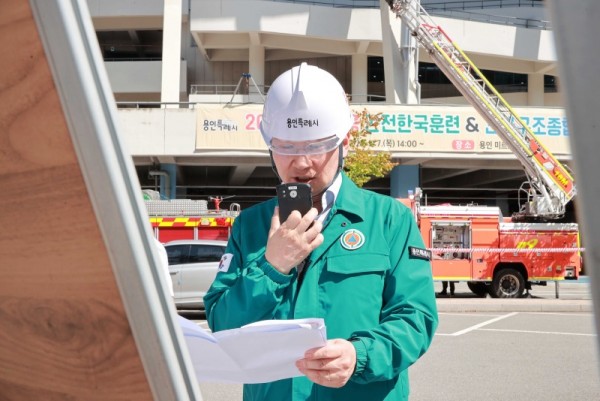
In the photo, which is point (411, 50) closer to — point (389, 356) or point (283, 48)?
point (283, 48)

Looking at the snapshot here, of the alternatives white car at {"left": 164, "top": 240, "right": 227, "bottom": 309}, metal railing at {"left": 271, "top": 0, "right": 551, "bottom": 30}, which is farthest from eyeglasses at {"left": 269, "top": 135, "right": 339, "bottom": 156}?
metal railing at {"left": 271, "top": 0, "right": 551, "bottom": 30}

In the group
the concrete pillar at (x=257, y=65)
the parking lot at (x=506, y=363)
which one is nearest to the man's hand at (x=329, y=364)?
the parking lot at (x=506, y=363)

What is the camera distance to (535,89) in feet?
93.3

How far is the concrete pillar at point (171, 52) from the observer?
2575 centimetres

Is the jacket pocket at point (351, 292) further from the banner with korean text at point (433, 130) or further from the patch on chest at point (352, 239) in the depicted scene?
the banner with korean text at point (433, 130)

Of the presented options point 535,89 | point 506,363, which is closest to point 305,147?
point 506,363

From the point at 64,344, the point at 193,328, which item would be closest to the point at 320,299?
the point at 193,328

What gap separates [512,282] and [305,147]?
15.4m

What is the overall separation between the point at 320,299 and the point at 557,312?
12.4 m

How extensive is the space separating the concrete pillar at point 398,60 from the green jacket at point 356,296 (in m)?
23.3

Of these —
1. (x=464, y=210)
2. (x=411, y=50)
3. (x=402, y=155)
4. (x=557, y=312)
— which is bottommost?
(x=557, y=312)

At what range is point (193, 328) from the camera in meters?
1.74

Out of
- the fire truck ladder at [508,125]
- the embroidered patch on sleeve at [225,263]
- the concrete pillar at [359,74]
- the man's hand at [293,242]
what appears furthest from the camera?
the concrete pillar at [359,74]

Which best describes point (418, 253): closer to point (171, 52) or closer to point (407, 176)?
point (407, 176)
